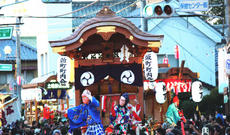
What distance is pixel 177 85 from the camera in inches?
1043

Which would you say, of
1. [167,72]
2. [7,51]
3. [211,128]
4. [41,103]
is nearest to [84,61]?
[167,72]

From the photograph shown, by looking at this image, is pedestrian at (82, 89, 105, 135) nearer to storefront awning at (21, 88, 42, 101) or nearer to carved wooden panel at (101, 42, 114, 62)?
carved wooden panel at (101, 42, 114, 62)

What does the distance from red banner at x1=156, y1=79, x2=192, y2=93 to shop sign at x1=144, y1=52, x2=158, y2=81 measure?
4.12 m

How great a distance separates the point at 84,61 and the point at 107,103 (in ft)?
7.00

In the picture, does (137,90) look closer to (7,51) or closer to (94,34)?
(94,34)

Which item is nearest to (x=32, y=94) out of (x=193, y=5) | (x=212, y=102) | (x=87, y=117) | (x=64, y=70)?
(x=212, y=102)

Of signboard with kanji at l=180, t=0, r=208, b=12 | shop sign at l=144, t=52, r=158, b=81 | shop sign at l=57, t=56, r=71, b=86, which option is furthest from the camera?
shop sign at l=57, t=56, r=71, b=86

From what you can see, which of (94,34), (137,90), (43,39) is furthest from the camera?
(43,39)

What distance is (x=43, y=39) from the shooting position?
4638cm

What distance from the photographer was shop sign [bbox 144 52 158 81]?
22.0 m

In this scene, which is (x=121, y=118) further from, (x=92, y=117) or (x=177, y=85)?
(x=177, y=85)

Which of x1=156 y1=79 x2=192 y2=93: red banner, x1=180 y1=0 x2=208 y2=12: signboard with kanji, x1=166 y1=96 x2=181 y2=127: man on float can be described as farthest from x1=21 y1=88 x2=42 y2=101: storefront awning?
x1=166 y1=96 x2=181 y2=127: man on float

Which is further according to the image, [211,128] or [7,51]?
[7,51]

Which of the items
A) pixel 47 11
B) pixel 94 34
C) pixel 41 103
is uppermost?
pixel 47 11
